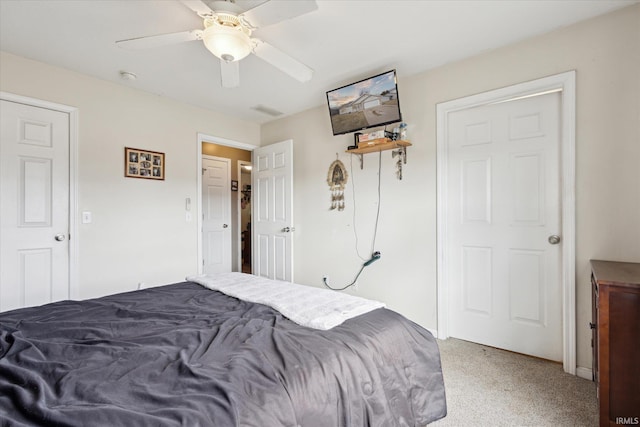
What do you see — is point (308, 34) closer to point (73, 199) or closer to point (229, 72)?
point (229, 72)

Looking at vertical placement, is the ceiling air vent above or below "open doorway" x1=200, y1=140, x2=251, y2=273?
above

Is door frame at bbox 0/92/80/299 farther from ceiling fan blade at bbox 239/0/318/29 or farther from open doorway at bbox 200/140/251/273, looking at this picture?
open doorway at bbox 200/140/251/273

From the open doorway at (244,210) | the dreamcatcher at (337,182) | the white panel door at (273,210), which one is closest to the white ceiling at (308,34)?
the dreamcatcher at (337,182)

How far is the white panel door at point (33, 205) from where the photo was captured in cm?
252

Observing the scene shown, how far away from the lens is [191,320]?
1.47 metres

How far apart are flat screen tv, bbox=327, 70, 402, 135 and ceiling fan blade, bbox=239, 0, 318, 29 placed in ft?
4.25

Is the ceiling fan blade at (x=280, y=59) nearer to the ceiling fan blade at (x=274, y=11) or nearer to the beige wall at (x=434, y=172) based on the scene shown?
the ceiling fan blade at (x=274, y=11)

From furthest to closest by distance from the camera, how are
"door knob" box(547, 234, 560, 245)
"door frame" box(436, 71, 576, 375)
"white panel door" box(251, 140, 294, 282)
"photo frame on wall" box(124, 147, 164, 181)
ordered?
"white panel door" box(251, 140, 294, 282) < "photo frame on wall" box(124, 147, 164, 181) < "door knob" box(547, 234, 560, 245) < "door frame" box(436, 71, 576, 375)

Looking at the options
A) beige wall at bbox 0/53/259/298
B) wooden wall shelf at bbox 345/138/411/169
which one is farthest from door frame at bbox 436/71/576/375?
beige wall at bbox 0/53/259/298

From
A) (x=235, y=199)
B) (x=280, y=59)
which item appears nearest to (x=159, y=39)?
(x=280, y=59)

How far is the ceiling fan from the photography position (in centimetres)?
159

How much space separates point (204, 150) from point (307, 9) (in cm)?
417

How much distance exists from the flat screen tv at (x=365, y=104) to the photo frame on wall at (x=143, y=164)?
1.98 meters

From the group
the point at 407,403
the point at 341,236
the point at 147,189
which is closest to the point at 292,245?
the point at 341,236
